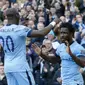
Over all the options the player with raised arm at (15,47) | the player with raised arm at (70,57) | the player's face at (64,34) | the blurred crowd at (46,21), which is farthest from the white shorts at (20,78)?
the blurred crowd at (46,21)

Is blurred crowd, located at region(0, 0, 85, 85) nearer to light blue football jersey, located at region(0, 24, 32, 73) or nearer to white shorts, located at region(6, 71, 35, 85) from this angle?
white shorts, located at region(6, 71, 35, 85)

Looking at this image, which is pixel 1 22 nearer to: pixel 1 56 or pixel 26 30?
pixel 1 56

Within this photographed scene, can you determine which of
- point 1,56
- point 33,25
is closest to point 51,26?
point 1,56

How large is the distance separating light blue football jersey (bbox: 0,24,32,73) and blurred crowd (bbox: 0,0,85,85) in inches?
116

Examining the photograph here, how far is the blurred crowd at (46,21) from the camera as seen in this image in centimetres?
1138

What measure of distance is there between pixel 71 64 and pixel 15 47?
43.0 inches

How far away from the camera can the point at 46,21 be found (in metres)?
15.6

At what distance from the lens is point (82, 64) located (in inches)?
278

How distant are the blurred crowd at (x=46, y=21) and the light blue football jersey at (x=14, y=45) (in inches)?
116

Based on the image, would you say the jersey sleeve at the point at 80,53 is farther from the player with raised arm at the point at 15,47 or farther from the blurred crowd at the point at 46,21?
the blurred crowd at the point at 46,21

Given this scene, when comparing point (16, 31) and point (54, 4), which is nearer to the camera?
point (16, 31)

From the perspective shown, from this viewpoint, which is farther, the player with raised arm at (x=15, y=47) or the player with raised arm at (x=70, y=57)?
the player with raised arm at (x=15, y=47)

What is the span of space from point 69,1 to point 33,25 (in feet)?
7.69

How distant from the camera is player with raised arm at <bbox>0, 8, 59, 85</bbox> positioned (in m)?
7.71
